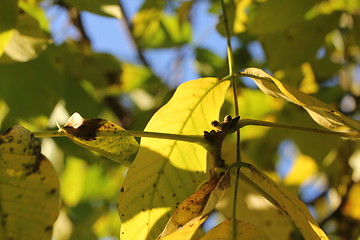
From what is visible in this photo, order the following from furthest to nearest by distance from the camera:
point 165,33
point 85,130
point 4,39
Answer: point 165,33
point 4,39
point 85,130

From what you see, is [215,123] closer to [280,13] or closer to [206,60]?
[280,13]

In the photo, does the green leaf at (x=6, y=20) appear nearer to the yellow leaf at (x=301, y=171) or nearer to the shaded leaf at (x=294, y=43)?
the shaded leaf at (x=294, y=43)

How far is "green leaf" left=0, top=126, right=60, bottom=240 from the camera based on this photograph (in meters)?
0.72

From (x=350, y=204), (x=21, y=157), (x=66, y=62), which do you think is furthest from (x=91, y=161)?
(x=21, y=157)

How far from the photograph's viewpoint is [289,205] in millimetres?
764

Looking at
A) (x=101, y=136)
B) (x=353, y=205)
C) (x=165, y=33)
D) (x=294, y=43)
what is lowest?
(x=353, y=205)

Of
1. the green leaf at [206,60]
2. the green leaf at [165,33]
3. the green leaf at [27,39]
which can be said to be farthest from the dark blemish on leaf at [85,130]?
the green leaf at [165,33]

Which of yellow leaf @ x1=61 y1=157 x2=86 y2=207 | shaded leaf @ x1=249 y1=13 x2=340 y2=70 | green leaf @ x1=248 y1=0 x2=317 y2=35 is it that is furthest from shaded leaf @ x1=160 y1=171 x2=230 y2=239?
yellow leaf @ x1=61 y1=157 x2=86 y2=207

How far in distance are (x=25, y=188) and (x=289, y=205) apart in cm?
33

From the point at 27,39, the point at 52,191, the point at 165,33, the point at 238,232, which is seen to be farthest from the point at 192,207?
the point at 165,33

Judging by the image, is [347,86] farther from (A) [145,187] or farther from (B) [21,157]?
(B) [21,157]

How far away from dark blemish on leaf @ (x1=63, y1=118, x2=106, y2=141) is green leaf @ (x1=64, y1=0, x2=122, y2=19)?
1.41 ft

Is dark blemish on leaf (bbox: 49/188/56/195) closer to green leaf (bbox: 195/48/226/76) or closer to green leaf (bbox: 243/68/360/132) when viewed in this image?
green leaf (bbox: 243/68/360/132)

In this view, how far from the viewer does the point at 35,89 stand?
143 cm
